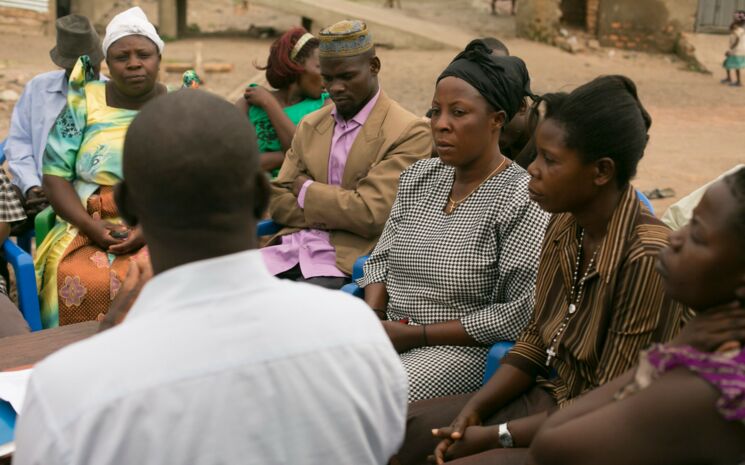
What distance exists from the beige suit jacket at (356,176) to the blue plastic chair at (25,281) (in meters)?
1.18

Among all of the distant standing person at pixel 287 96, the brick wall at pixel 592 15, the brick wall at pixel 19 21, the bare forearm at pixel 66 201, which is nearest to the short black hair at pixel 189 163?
the bare forearm at pixel 66 201

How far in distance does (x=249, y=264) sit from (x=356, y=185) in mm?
2728

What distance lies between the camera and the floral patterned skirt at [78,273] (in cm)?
441

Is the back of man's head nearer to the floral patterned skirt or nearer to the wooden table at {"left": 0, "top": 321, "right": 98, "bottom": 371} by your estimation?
the wooden table at {"left": 0, "top": 321, "right": 98, "bottom": 371}

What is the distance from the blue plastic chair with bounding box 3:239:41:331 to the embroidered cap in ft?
5.49

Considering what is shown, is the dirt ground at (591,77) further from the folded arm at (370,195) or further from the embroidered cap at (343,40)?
the embroidered cap at (343,40)

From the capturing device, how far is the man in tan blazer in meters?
4.15

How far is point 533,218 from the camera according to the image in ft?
10.9

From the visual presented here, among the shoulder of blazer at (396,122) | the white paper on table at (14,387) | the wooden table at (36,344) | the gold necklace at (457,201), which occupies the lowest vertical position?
the wooden table at (36,344)

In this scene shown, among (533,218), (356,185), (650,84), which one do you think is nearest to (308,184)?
(356,185)

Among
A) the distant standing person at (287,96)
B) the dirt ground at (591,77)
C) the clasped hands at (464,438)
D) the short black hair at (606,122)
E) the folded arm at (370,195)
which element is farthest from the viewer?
the dirt ground at (591,77)

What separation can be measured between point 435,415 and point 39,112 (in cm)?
303

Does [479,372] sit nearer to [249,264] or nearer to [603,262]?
[603,262]

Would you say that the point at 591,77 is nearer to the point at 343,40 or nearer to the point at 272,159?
the point at 272,159
